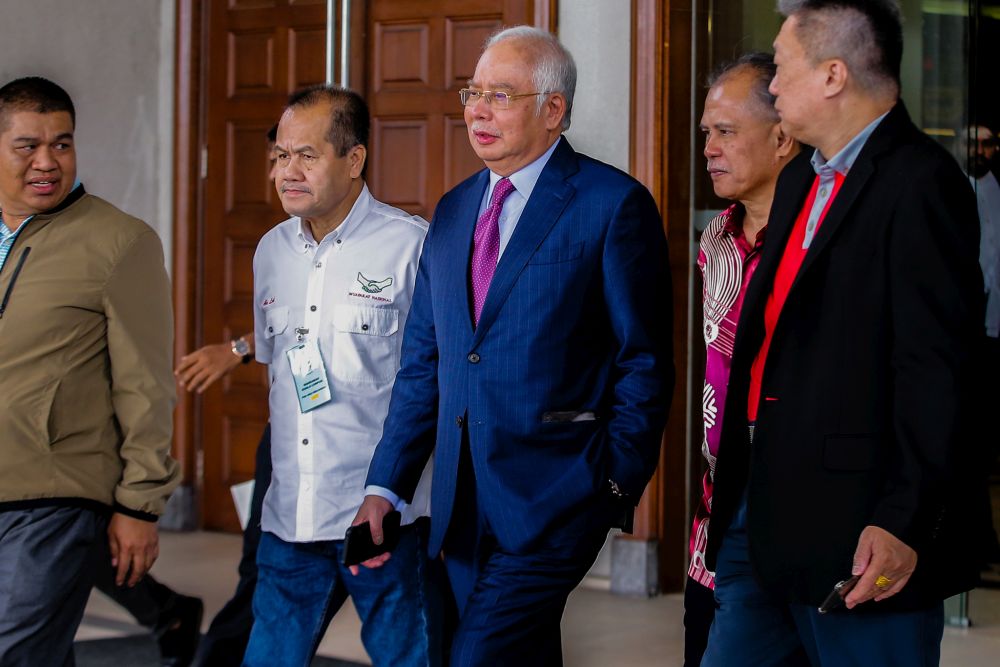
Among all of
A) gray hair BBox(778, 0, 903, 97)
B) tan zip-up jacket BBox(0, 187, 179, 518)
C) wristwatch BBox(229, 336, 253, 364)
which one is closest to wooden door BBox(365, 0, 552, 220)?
wristwatch BBox(229, 336, 253, 364)

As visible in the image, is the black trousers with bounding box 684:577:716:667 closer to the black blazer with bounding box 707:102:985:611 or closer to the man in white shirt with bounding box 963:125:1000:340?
the black blazer with bounding box 707:102:985:611

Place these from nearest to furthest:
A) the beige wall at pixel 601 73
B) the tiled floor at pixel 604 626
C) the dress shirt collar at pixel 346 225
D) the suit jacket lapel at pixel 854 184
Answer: the suit jacket lapel at pixel 854 184, the dress shirt collar at pixel 346 225, the tiled floor at pixel 604 626, the beige wall at pixel 601 73

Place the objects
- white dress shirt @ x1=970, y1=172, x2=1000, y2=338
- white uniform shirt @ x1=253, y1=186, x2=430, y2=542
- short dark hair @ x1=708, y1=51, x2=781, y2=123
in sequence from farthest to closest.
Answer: white dress shirt @ x1=970, y1=172, x2=1000, y2=338, white uniform shirt @ x1=253, y1=186, x2=430, y2=542, short dark hair @ x1=708, y1=51, x2=781, y2=123

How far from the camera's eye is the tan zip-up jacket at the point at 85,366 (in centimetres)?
274

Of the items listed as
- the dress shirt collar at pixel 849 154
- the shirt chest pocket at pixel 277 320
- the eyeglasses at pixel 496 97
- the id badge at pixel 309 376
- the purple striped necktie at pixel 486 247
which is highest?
the eyeglasses at pixel 496 97

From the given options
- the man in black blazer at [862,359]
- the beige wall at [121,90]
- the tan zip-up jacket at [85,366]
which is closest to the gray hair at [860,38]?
the man in black blazer at [862,359]

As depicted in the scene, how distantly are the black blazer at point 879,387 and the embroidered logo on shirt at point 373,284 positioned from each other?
44.7 inches

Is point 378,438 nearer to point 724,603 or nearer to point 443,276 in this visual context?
point 443,276

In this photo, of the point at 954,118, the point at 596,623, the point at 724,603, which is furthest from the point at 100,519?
the point at 954,118

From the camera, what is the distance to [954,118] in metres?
4.68

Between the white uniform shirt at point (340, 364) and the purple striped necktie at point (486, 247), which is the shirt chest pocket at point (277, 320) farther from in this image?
the purple striped necktie at point (486, 247)

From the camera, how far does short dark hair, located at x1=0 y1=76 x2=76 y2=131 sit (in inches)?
114

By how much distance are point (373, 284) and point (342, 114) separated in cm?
41

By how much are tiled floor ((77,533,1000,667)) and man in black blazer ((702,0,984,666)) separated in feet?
7.45
